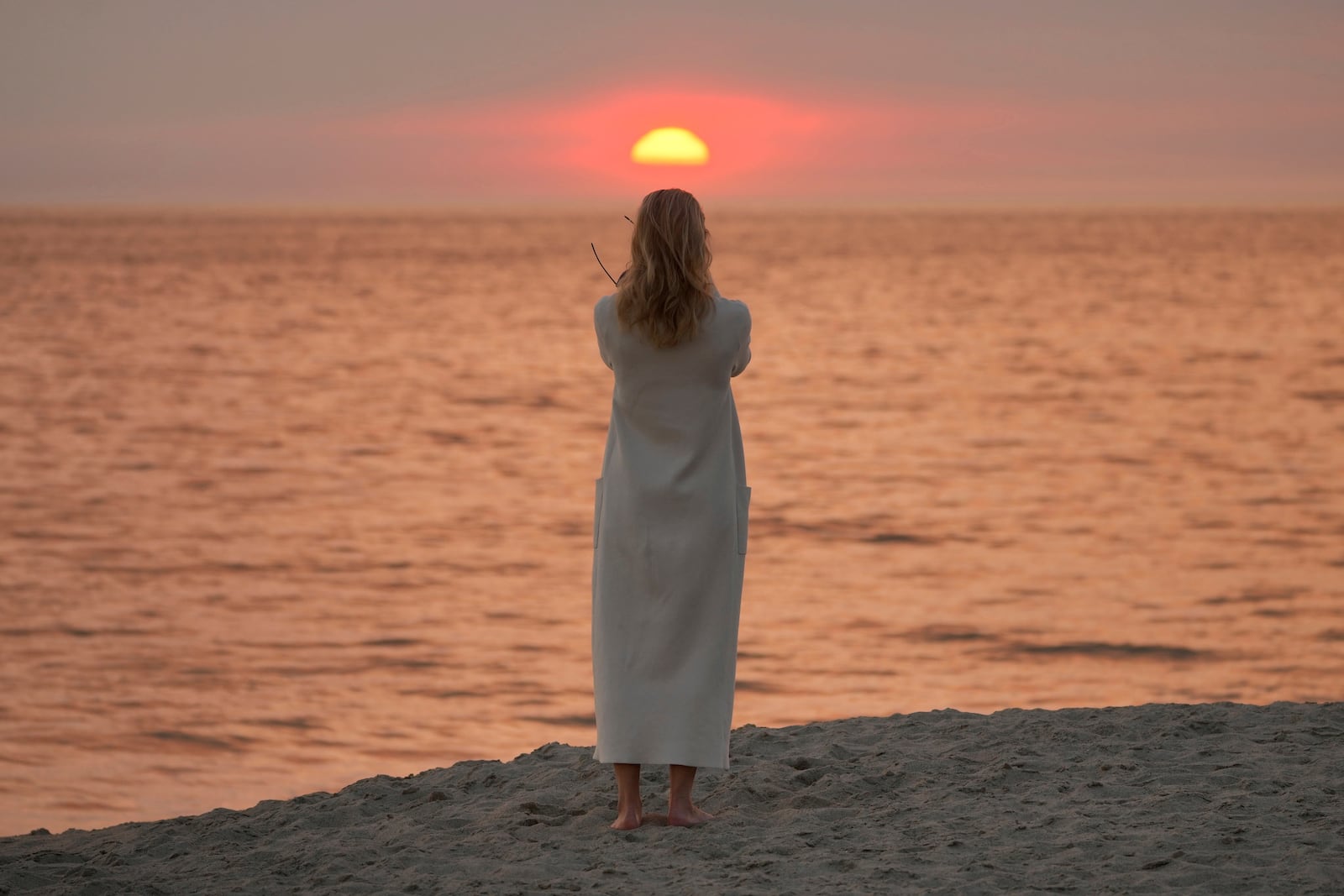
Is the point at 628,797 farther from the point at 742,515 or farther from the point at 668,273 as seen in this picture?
the point at 668,273

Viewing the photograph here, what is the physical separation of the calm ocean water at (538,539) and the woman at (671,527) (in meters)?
3.70

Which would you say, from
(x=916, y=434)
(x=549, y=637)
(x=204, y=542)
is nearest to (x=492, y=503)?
(x=204, y=542)

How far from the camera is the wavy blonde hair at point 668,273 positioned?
500 centimetres

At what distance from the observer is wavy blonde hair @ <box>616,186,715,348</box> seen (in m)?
5.00

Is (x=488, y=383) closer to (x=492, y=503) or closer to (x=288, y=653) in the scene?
(x=492, y=503)

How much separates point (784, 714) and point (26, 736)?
4.67 m

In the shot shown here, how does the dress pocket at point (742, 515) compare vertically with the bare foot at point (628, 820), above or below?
above

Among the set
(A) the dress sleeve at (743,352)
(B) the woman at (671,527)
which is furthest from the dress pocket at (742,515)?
(A) the dress sleeve at (743,352)

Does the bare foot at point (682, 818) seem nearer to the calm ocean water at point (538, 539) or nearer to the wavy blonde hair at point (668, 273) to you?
the wavy blonde hair at point (668, 273)

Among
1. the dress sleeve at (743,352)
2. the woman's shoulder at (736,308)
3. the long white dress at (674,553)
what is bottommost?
the long white dress at (674,553)

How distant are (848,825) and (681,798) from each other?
0.61 meters

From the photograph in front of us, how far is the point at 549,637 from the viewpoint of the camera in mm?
10969

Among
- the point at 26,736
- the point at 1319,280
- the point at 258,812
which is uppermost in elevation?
the point at 1319,280

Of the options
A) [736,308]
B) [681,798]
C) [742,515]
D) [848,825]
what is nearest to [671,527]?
[742,515]
